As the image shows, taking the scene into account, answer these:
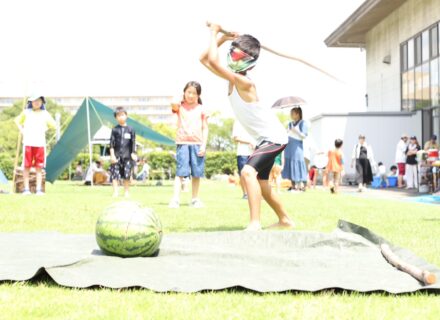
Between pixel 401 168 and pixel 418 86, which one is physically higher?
pixel 418 86

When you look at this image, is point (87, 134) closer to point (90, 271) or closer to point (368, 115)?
point (368, 115)

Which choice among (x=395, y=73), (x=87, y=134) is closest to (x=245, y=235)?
(x=87, y=134)

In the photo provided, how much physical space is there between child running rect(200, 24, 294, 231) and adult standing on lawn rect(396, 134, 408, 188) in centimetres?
1842

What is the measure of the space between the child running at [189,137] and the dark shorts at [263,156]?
3.70m

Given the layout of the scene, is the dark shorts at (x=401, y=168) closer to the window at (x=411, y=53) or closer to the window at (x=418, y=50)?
the window at (x=418, y=50)

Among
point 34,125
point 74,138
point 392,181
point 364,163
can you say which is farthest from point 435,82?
point 34,125

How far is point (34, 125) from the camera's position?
1380 centimetres

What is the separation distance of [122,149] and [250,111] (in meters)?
7.33

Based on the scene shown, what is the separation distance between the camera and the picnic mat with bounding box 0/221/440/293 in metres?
3.64

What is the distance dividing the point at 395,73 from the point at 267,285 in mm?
29565

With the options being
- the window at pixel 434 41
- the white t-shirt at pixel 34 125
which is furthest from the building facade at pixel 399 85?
the white t-shirt at pixel 34 125

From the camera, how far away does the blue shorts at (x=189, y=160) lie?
10.1m

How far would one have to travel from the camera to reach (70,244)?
16.9 ft

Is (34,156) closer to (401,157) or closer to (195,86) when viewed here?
(195,86)
